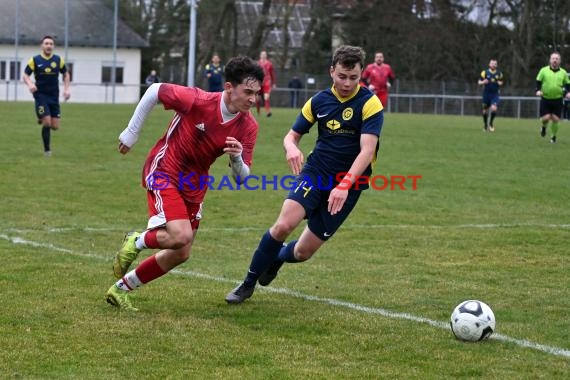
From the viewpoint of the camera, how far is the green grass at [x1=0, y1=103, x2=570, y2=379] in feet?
17.4

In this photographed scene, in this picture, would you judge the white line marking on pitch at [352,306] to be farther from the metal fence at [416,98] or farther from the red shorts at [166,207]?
the metal fence at [416,98]

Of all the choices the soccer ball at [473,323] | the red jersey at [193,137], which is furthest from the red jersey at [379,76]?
the soccer ball at [473,323]

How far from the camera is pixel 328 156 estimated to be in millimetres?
6859

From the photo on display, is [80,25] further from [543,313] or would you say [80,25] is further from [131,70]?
[543,313]

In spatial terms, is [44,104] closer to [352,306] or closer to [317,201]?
[317,201]

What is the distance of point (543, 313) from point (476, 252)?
2.67 meters

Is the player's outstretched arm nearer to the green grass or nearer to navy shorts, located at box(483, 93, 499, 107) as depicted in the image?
the green grass

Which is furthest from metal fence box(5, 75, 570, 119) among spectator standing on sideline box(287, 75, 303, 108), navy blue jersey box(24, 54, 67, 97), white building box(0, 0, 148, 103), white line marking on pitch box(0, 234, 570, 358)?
white line marking on pitch box(0, 234, 570, 358)

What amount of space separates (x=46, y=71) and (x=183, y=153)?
1098 centimetres

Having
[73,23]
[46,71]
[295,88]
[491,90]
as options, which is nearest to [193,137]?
[46,71]

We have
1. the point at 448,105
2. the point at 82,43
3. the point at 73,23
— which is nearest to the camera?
the point at 448,105

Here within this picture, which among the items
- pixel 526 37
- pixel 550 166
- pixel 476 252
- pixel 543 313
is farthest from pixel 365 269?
pixel 526 37

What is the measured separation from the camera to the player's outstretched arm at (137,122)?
6.39 m

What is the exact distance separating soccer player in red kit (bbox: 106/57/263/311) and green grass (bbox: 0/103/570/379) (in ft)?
1.09
